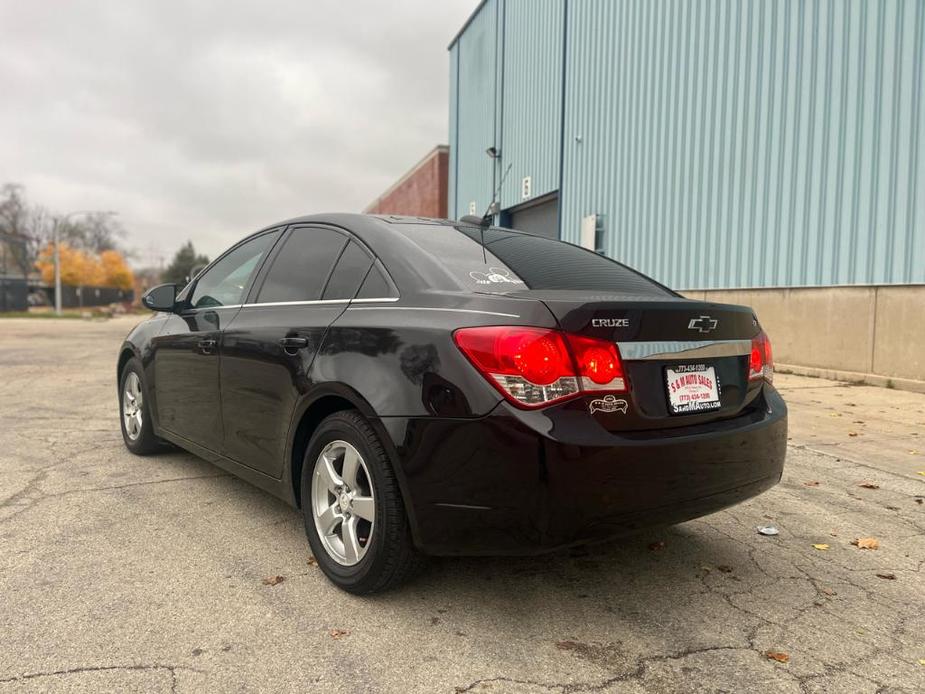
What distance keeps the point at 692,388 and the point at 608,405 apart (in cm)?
44

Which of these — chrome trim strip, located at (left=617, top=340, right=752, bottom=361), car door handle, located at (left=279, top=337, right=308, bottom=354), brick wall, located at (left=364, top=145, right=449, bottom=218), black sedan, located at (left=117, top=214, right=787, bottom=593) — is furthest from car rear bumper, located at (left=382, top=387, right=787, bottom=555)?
brick wall, located at (left=364, top=145, right=449, bottom=218)

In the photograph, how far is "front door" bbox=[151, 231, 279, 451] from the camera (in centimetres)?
358

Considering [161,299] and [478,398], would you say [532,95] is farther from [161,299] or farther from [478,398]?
[478,398]

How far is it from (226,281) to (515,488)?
2515 mm

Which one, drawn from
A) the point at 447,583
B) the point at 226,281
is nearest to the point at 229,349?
the point at 226,281

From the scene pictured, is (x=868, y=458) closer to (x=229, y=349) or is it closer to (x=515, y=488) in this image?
(x=515, y=488)

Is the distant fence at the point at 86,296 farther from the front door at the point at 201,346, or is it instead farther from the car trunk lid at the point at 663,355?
the car trunk lid at the point at 663,355

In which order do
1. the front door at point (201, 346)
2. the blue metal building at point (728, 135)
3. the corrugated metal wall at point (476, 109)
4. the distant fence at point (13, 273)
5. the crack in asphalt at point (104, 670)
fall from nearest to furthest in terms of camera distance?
the crack in asphalt at point (104, 670) < the front door at point (201, 346) < the blue metal building at point (728, 135) < the corrugated metal wall at point (476, 109) < the distant fence at point (13, 273)

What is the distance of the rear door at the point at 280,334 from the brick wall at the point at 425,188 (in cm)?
1926

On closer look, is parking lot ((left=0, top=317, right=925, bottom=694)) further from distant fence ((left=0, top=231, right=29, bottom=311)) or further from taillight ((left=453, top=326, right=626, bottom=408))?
distant fence ((left=0, top=231, right=29, bottom=311))

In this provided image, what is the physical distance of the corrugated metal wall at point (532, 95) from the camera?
16.5 meters

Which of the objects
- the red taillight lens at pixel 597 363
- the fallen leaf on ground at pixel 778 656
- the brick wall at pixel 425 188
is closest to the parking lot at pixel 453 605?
the fallen leaf on ground at pixel 778 656

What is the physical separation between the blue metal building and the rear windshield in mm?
2755

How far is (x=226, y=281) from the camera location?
392 cm
